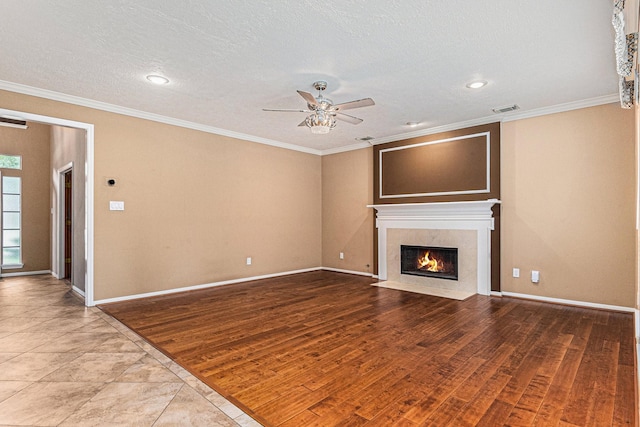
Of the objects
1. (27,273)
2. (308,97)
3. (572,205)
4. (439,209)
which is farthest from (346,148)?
(27,273)

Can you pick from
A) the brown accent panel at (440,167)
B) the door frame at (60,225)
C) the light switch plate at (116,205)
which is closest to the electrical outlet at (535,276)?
the brown accent panel at (440,167)

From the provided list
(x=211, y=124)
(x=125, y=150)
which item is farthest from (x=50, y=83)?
(x=211, y=124)

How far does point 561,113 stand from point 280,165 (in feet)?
14.9

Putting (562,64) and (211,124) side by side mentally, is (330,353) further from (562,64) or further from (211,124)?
(211,124)

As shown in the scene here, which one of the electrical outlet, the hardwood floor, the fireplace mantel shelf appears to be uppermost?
the fireplace mantel shelf

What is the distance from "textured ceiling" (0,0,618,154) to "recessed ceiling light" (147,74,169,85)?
0.08 meters

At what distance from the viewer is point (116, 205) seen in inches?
177

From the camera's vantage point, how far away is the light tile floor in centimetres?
190

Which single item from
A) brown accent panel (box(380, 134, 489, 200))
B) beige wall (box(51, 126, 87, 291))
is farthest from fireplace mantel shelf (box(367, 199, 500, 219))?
beige wall (box(51, 126, 87, 291))

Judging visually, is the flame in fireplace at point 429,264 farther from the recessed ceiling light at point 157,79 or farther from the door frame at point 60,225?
the door frame at point 60,225

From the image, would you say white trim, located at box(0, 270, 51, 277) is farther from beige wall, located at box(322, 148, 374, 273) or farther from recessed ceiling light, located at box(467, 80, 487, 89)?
recessed ceiling light, located at box(467, 80, 487, 89)

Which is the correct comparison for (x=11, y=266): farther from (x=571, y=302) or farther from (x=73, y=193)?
(x=571, y=302)

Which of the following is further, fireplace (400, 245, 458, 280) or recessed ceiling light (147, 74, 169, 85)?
fireplace (400, 245, 458, 280)

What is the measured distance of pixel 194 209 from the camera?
17.3 feet
